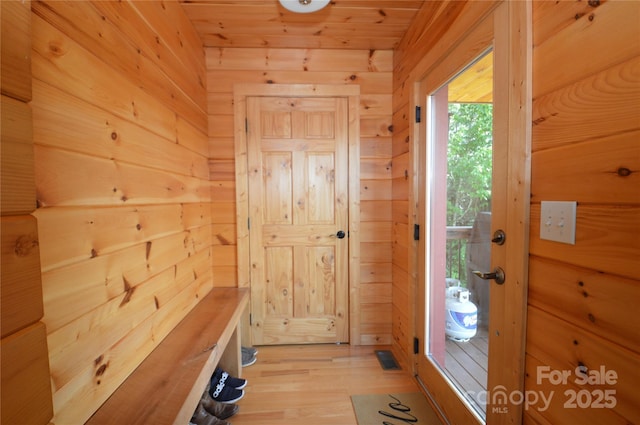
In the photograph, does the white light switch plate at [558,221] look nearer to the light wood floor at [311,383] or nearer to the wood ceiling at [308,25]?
the wood ceiling at [308,25]

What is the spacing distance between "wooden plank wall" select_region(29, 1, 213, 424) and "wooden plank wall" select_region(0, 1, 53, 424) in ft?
0.70

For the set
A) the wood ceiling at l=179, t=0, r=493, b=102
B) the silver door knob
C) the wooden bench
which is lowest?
the wooden bench

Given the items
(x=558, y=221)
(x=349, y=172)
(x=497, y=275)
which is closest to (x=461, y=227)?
(x=497, y=275)

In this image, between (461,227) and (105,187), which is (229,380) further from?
(461,227)

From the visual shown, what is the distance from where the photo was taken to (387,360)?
1.97 m

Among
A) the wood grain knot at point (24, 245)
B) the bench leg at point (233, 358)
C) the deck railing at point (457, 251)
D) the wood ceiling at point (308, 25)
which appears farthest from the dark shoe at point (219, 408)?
the wood ceiling at point (308, 25)

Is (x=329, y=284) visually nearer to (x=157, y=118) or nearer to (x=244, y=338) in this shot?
(x=244, y=338)

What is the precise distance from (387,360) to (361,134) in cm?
182

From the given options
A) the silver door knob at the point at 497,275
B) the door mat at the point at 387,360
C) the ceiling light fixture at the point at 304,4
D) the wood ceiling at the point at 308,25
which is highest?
the wood ceiling at the point at 308,25

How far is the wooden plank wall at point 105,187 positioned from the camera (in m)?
0.72

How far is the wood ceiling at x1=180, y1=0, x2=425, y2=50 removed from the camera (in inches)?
64.6

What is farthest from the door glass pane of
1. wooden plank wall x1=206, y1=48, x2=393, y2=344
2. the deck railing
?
wooden plank wall x1=206, y1=48, x2=393, y2=344

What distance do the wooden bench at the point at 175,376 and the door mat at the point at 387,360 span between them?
116 cm

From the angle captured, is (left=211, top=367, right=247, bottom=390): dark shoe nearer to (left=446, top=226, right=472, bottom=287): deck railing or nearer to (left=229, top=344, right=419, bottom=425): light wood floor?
(left=229, top=344, right=419, bottom=425): light wood floor
